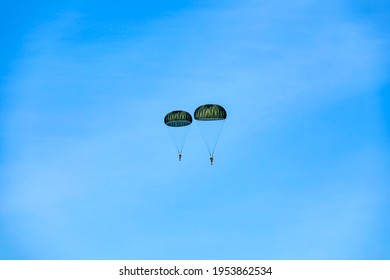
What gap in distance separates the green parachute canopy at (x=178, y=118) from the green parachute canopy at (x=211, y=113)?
1637 millimetres

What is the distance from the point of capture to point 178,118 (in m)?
91.8

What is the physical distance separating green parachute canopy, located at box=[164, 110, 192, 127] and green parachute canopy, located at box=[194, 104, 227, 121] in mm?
1637

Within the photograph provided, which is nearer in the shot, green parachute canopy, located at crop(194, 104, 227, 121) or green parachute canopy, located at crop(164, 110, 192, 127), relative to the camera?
green parachute canopy, located at crop(194, 104, 227, 121)

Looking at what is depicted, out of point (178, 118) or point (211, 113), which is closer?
point (211, 113)

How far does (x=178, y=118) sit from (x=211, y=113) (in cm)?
434

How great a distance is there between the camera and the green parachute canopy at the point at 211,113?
90.0 m

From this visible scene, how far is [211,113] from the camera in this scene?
90000 millimetres

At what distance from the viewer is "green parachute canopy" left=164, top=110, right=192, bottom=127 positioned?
91875 mm

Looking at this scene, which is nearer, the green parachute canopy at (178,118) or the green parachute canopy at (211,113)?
the green parachute canopy at (211,113)

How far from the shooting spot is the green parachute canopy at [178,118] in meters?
91.9

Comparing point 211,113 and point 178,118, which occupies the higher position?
point 178,118
